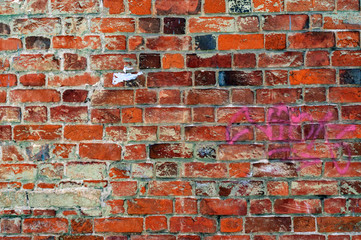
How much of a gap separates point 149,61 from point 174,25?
22cm

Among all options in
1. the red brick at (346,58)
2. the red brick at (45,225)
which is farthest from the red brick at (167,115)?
the red brick at (346,58)

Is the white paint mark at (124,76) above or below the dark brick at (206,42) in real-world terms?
below

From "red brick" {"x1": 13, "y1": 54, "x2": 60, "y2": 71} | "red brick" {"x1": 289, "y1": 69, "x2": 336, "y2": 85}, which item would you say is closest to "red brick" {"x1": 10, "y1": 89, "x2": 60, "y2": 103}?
"red brick" {"x1": 13, "y1": 54, "x2": 60, "y2": 71}

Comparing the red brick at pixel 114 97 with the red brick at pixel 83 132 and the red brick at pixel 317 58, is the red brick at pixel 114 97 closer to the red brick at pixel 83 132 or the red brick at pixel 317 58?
the red brick at pixel 83 132

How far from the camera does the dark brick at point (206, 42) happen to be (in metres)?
1.35

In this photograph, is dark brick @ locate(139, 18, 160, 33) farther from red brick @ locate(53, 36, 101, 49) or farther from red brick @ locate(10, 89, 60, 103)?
red brick @ locate(10, 89, 60, 103)

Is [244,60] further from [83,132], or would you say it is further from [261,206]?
[83,132]

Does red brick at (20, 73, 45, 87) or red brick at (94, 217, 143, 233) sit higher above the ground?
red brick at (20, 73, 45, 87)

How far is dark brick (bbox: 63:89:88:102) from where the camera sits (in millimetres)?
1355

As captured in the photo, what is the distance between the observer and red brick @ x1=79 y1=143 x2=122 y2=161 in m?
1.34

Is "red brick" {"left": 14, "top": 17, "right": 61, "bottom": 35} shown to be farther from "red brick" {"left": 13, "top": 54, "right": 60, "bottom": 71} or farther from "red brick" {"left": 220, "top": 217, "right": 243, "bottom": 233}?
"red brick" {"left": 220, "top": 217, "right": 243, "bottom": 233}

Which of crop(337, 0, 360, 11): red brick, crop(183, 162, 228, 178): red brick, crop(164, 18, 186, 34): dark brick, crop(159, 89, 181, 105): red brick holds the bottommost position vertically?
crop(183, 162, 228, 178): red brick

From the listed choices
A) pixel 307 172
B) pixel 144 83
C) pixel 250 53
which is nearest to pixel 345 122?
pixel 307 172

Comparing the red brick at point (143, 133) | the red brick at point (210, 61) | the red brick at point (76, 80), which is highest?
the red brick at point (210, 61)
